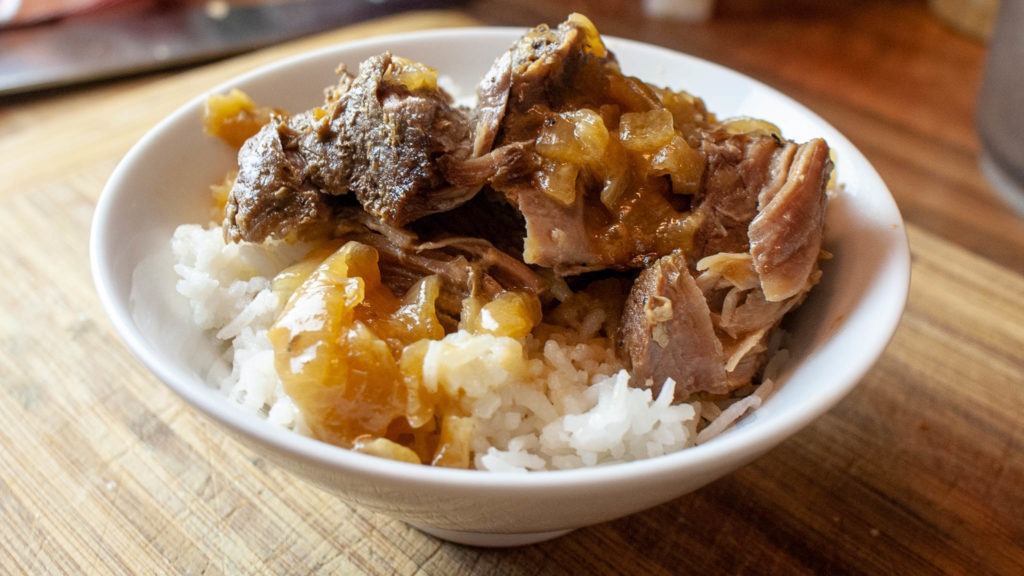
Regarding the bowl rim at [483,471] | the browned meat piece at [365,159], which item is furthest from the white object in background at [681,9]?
the bowl rim at [483,471]

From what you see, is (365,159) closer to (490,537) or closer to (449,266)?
(449,266)

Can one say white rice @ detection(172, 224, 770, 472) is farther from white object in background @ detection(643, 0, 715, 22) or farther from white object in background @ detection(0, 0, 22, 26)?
white object in background @ detection(643, 0, 715, 22)

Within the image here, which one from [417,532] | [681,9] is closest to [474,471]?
[417,532]

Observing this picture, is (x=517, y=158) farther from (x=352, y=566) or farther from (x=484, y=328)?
(x=352, y=566)

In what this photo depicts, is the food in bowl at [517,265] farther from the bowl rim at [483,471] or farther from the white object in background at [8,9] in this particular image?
the white object in background at [8,9]

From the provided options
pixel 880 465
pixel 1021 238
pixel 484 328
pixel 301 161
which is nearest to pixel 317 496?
pixel 484 328

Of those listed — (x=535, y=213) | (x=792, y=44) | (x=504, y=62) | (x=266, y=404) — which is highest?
(x=504, y=62)
